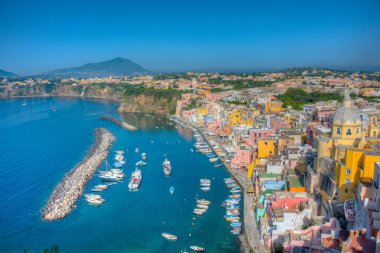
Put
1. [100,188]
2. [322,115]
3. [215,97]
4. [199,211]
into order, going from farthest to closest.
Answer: [215,97] < [322,115] < [100,188] < [199,211]

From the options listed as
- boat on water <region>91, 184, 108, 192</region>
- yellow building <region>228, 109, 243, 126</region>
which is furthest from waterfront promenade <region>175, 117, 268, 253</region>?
yellow building <region>228, 109, 243, 126</region>

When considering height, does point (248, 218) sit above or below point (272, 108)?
below

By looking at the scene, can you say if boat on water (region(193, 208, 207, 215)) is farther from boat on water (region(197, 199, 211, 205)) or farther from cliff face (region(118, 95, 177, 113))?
cliff face (region(118, 95, 177, 113))

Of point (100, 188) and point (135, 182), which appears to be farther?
point (135, 182)

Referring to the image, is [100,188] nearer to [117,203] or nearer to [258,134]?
[117,203]

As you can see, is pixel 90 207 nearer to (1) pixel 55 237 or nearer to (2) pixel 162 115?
(1) pixel 55 237

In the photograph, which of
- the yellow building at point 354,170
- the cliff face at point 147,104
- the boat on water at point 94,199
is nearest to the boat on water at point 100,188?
the boat on water at point 94,199

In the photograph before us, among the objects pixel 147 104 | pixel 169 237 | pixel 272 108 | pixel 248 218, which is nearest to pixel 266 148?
pixel 248 218
